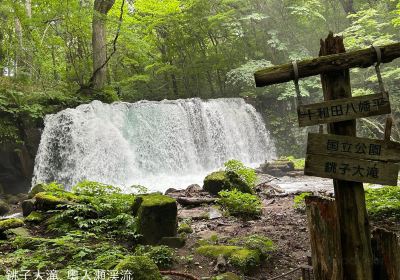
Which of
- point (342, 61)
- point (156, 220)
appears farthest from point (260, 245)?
point (342, 61)

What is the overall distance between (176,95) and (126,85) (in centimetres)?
326

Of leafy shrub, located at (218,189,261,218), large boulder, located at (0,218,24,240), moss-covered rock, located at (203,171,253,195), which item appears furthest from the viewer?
moss-covered rock, located at (203,171,253,195)

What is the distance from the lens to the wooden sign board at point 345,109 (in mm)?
2711

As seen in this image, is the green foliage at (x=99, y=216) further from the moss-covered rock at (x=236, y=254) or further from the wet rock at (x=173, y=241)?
the moss-covered rock at (x=236, y=254)

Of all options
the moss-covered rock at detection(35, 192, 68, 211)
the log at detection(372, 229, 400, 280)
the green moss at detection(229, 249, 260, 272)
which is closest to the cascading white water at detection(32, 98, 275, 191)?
the moss-covered rock at detection(35, 192, 68, 211)

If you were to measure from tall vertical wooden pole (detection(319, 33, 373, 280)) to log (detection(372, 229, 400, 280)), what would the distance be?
12cm

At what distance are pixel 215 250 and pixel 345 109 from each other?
3419 mm

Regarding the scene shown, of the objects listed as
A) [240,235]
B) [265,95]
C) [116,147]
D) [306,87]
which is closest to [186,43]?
[265,95]

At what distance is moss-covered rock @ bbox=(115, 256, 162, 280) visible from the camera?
3828mm

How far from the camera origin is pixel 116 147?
14.9 meters

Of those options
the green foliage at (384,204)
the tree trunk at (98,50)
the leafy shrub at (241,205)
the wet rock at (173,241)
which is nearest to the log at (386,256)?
the wet rock at (173,241)

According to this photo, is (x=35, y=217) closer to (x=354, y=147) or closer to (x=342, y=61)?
(x=354, y=147)

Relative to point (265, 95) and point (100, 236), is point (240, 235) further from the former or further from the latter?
point (265, 95)

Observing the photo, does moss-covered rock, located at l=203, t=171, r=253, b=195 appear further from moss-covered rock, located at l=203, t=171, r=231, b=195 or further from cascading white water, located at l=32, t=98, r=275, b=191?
cascading white water, located at l=32, t=98, r=275, b=191
